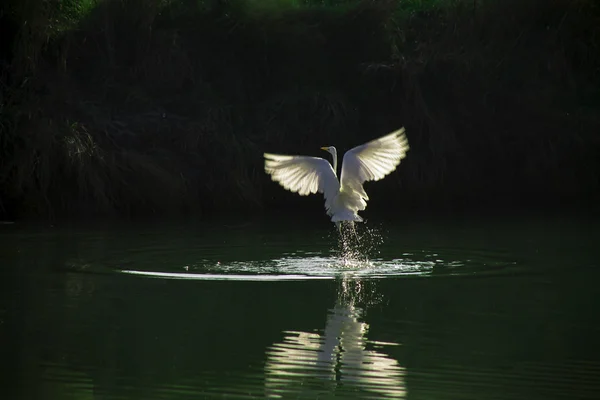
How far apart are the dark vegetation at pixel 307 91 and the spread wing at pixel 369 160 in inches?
279

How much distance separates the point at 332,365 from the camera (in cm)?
655

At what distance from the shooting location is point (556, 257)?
12.0m

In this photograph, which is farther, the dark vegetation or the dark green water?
the dark vegetation

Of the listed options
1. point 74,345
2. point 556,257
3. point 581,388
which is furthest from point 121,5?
point 581,388

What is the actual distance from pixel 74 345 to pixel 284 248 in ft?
19.2

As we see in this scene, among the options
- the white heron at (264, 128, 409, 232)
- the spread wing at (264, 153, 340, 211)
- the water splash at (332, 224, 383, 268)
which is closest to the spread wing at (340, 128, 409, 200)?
the white heron at (264, 128, 409, 232)

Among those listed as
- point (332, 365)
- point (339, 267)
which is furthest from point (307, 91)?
point (332, 365)

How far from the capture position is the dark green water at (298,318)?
614cm

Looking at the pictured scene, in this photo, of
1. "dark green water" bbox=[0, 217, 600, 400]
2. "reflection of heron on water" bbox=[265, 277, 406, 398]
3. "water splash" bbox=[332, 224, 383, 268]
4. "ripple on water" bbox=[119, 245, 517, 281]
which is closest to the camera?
"reflection of heron on water" bbox=[265, 277, 406, 398]

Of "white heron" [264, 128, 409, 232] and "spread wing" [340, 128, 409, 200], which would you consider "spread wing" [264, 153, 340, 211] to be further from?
"spread wing" [340, 128, 409, 200]

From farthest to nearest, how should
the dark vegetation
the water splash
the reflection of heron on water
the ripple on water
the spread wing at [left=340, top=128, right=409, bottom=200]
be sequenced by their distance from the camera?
the dark vegetation
the water splash
the spread wing at [left=340, top=128, right=409, bottom=200]
the ripple on water
the reflection of heron on water

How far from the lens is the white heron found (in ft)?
36.8

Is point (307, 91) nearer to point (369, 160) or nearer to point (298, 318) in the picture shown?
point (369, 160)

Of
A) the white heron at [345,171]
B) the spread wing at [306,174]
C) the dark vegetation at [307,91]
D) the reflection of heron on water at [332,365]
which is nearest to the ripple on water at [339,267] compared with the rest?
the white heron at [345,171]
